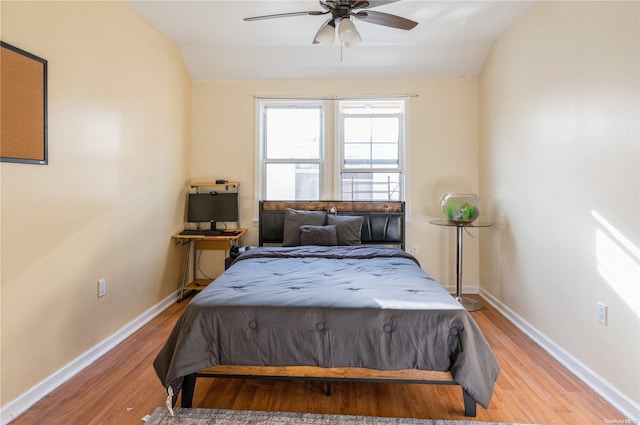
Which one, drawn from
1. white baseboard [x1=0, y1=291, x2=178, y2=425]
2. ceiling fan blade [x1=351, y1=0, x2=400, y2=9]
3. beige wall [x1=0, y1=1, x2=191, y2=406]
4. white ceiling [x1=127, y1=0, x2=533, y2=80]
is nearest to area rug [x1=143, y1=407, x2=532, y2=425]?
white baseboard [x1=0, y1=291, x2=178, y2=425]

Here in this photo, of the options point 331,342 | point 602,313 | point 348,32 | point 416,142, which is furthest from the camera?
point 416,142

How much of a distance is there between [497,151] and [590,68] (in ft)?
4.47

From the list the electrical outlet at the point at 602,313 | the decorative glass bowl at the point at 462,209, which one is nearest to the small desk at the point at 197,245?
the decorative glass bowl at the point at 462,209

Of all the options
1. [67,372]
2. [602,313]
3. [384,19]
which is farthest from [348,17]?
[67,372]

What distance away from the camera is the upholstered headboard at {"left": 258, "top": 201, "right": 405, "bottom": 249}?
381cm

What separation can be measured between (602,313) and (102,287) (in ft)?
11.1

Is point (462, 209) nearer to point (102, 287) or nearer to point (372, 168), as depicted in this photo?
point (372, 168)

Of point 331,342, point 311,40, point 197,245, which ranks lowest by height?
point 331,342

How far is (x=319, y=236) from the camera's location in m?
3.38

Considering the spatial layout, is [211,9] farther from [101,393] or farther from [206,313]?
[101,393]

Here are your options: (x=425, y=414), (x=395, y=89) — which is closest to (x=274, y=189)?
(x=395, y=89)

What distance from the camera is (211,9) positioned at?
2.87 m

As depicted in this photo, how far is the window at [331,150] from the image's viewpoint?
13.2ft

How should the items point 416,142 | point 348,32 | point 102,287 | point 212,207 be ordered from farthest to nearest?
point 416,142 → point 212,207 → point 102,287 → point 348,32
